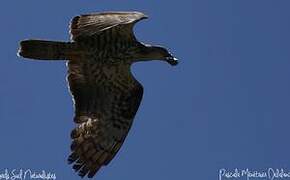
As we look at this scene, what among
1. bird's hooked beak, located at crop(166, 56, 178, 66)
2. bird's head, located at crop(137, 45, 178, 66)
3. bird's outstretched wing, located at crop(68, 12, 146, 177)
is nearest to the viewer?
bird's outstretched wing, located at crop(68, 12, 146, 177)

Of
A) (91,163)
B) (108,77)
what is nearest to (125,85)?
(108,77)

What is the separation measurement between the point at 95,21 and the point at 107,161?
2.91 metres

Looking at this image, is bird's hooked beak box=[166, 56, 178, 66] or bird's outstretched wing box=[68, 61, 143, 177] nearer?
bird's outstretched wing box=[68, 61, 143, 177]

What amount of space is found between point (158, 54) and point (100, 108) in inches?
67.7

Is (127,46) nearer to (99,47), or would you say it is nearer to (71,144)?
(99,47)

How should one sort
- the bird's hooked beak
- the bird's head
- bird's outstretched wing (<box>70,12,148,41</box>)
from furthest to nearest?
1. the bird's hooked beak
2. the bird's head
3. bird's outstretched wing (<box>70,12,148,41</box>)

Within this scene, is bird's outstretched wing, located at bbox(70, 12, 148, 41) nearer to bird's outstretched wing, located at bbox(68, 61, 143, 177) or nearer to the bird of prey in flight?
the bird of prey in flight

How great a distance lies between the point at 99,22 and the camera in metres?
22.1

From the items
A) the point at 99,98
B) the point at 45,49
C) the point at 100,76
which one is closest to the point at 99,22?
the point at 45,49

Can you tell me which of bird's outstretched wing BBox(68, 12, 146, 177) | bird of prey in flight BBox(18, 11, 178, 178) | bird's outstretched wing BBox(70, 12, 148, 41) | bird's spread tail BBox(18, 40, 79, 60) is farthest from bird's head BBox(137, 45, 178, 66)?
bird's spread tail BBox(18, 40, 79, 60)

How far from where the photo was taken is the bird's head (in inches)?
932

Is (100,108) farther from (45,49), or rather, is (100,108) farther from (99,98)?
(45,49)

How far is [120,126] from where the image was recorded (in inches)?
953

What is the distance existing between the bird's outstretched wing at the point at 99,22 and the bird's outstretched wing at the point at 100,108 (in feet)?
4.94
